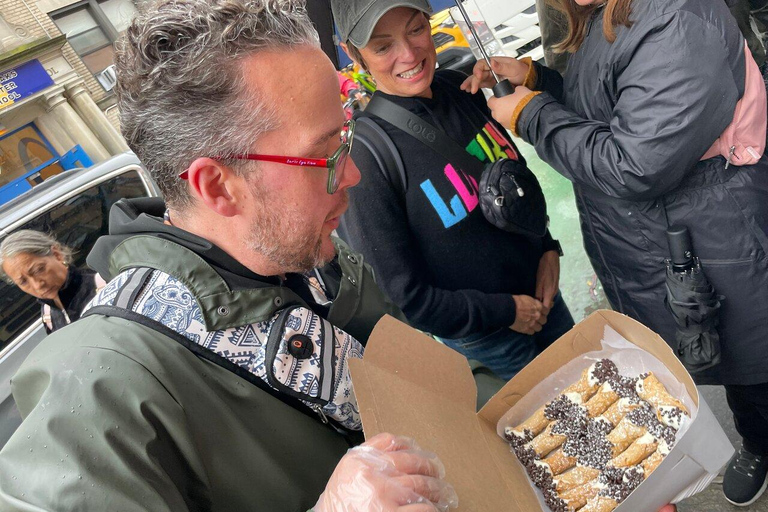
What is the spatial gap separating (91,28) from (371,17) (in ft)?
52.9

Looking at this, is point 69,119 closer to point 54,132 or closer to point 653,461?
point 54,132

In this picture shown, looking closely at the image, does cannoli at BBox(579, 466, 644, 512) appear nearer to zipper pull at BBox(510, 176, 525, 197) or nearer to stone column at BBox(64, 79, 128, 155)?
zipper pull at BBox(510, 176, 525, 197)

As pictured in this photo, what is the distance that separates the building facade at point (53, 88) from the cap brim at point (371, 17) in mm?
12608

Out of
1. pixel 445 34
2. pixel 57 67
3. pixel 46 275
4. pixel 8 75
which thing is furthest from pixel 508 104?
pixel 57 67

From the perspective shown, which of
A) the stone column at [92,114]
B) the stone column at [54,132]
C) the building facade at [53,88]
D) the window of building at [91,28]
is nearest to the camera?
the building facade at [53,88]

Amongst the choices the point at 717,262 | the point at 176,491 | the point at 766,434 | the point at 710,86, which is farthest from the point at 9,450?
the point at 766,434

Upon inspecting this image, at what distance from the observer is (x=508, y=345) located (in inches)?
91.0

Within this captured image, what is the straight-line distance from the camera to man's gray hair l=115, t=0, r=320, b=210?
1.10m

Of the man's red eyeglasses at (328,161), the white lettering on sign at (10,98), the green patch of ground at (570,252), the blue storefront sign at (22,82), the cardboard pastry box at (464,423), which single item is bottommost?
the green patch of ground at (570,252)

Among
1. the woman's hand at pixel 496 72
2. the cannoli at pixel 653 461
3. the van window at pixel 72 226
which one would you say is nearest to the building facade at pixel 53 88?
the van window at pixel 72 226

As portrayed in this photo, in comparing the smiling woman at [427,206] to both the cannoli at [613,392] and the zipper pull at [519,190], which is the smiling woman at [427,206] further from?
the cannoli at [613,392]

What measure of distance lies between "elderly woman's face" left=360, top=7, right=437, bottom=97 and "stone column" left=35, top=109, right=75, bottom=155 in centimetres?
1496

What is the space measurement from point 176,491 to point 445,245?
4.35 feet

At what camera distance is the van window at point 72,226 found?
4.25 m
